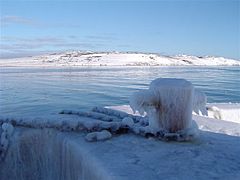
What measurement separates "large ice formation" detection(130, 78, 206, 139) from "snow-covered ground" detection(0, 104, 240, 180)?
0.76 feet


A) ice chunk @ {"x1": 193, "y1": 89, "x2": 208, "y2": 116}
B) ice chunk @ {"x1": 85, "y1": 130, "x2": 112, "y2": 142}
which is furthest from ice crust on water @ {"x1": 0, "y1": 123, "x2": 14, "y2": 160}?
ice chunk @ {"x1": 193, "y1": 89, "x2": 208, "y2": 116}

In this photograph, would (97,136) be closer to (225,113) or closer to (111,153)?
(111,153)

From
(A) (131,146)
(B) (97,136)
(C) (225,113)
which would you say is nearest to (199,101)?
(A) (131,146)

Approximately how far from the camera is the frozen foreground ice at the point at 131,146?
3219 mm

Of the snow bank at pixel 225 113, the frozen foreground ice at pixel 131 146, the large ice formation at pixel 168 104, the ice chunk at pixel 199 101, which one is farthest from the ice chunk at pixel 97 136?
the snow bank at pixel 225 113

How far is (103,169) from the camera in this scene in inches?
126

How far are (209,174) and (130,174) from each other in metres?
0.73

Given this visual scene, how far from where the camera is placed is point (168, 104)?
4.12m

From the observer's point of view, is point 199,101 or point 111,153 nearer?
point 111,153

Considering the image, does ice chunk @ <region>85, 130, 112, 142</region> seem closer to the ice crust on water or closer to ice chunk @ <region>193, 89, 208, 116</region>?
ice chunk @ <region>193, 89, 208, 116</region>

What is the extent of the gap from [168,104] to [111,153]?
98cm

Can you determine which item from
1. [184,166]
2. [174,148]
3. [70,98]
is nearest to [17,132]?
[174,148]

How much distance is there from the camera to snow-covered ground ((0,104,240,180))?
315 centimetres

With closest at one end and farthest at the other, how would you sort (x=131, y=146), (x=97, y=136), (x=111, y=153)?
(x=111, y=153)
(x=131, y=146)
(x=97, y=136)
